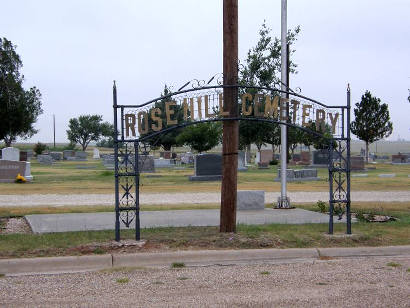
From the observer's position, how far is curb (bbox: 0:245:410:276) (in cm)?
779

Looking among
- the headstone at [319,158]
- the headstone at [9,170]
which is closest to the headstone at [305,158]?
the headstone at [319,158]

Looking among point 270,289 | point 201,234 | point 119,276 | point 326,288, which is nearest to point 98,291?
point 119,276

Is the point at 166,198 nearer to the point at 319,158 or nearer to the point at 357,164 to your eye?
the point at 357,164

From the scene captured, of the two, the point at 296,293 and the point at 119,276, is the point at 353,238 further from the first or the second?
the point at 119,276

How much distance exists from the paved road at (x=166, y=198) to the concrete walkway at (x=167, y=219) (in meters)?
3.57

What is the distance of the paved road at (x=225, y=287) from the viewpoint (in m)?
6.10

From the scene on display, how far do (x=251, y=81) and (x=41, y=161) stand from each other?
2997 cm

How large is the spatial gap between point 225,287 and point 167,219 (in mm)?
5561

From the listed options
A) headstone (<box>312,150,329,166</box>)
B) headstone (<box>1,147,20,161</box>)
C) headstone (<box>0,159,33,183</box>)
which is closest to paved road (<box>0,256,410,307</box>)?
headstone (<box>0,159,33,183</box>)

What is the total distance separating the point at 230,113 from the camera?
9.59m

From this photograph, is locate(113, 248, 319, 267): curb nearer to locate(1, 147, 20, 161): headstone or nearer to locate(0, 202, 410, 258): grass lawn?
locate(0, 202, 410, 258): grass lawn

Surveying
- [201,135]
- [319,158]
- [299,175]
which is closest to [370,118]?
[319,158]

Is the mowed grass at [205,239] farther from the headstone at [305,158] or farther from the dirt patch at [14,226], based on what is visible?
the headstone at [305,158]

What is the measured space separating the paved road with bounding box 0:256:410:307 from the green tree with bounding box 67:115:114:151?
8872 cm
